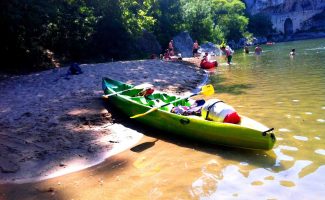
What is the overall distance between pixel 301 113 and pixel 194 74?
8.98 meters

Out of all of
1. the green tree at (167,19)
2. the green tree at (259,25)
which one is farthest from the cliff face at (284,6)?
the green tree at (167,19)

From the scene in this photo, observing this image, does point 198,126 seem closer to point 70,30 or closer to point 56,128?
point 56,128

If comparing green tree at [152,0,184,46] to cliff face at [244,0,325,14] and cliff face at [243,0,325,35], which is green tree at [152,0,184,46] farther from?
cliff face at [244,0,325,14]

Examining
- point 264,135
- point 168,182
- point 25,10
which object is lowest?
point 168,182

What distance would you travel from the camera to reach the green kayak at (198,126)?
6422mm

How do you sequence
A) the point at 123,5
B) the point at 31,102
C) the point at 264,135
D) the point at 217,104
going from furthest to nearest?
the point at 123,5, the point at 31,102, the point at 217,104, the point at 264,135

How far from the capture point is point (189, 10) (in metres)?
41.4

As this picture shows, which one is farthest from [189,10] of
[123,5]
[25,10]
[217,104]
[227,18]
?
[217,104]

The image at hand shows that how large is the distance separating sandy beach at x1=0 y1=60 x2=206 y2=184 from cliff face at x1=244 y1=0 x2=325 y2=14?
82276 millimetres

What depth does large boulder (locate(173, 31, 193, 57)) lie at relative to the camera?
34.0 meters

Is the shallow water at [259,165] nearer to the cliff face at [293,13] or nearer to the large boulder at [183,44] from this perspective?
the large boulder at [183,44]

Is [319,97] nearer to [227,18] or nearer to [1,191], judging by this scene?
[1,191]

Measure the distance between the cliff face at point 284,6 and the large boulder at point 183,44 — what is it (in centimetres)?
5919

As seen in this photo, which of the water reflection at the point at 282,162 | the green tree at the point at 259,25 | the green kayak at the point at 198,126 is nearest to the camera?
the water reflection at the point at 282,162
